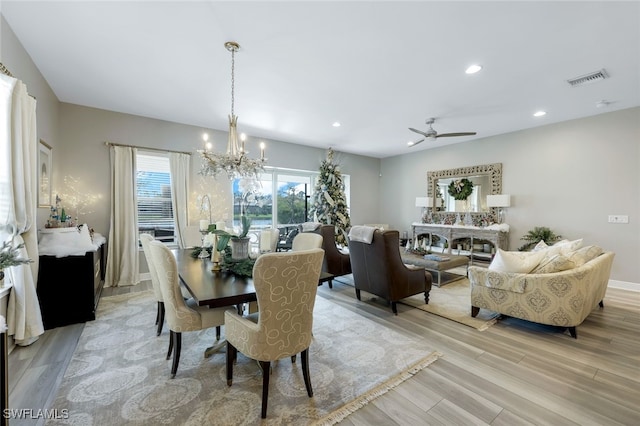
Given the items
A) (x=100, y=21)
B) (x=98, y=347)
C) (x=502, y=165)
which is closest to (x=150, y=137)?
(x=100, y=21)

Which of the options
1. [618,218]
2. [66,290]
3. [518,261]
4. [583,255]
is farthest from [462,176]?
[66,290]

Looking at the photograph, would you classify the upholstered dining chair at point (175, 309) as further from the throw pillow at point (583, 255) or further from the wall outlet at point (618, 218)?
the wall outlet at point (618, 218)

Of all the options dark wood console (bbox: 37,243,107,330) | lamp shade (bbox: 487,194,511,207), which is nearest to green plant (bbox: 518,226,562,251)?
lamp shade (bbox: 487,194,511,207)

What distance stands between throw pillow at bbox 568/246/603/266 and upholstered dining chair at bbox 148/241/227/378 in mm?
3560

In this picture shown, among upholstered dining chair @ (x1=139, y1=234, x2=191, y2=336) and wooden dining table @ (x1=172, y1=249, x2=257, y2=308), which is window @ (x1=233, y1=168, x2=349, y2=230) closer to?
upholstered dining chair @ (x1=139, y1=234, x2=191, y2=336)

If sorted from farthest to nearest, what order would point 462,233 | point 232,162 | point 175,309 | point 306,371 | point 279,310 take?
1. point 462,233
2. point 232,162
3. point 175,309
4. point 306,371
5. point 279,310

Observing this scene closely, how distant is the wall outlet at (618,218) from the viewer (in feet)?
14.2

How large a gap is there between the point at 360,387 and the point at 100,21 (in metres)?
3.63

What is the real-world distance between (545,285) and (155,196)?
18.7ft

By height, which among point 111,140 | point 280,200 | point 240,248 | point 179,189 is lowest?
point 240,248

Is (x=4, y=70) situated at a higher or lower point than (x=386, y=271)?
higher

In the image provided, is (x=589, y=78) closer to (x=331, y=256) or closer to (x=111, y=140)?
(x=331, y=256)

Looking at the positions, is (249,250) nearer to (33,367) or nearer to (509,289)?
(33,367)

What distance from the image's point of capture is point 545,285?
2674 mm
